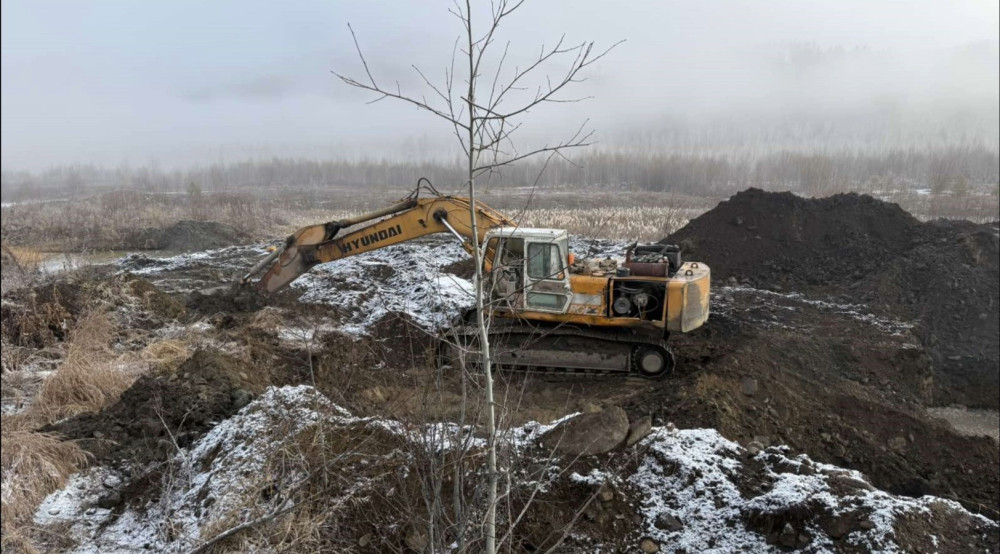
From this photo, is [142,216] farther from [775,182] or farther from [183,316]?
[775,182]

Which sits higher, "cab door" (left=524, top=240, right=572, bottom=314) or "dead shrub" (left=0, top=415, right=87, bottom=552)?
"cab door" (left=524, top=240, right=572, bottom=314)

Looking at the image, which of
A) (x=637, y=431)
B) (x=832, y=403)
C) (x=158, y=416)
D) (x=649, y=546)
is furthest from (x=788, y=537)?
(x=158, y=416)

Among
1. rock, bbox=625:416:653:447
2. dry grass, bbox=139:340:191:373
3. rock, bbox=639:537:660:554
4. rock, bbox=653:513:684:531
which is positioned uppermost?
dry grass, bbox=139:340:191:373

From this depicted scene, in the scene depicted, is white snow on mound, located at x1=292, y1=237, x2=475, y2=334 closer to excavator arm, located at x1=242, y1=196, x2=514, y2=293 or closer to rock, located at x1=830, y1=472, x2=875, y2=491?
excavator arm, located at x1=242, y1=196, x2=514, y2=293

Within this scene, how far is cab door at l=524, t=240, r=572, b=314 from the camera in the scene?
27.3 ft

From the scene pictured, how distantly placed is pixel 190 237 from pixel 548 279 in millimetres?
17740

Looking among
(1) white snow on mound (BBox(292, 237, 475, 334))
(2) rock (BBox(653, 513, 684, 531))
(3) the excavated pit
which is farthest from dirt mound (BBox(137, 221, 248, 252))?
(2) rock (BBox(653, 513, 684, 531))

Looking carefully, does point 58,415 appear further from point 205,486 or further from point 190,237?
point 190,237

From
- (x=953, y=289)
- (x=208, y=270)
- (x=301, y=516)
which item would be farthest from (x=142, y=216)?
(x=953, y=289)

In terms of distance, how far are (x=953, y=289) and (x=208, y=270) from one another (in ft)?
57.4

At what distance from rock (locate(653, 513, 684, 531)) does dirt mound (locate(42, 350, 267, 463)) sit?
14.1 feet

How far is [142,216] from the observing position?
90.9ft

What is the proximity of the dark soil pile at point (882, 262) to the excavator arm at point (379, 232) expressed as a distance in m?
7.75

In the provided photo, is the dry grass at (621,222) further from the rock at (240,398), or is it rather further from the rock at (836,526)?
the rock at (836,526)
